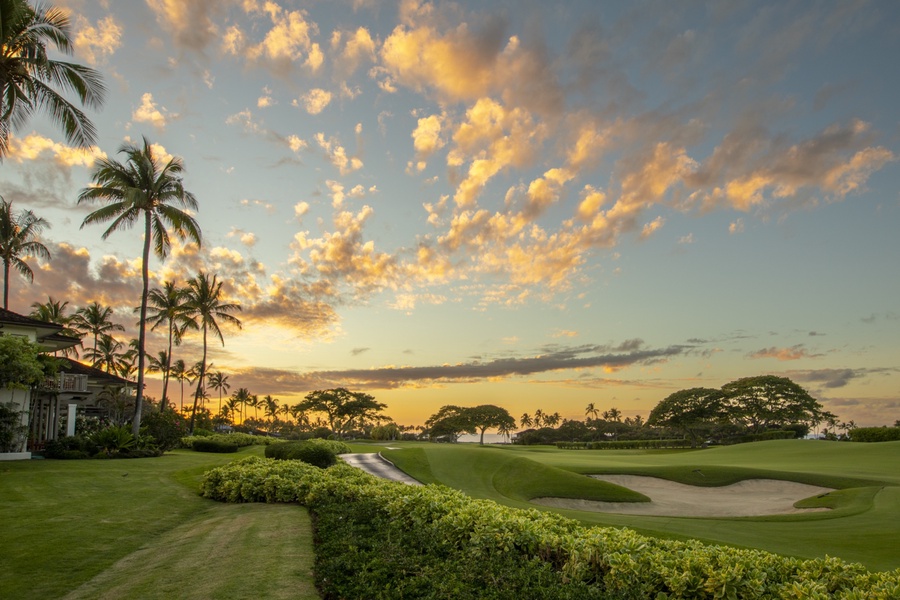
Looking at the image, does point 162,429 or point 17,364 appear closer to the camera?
point 17,364

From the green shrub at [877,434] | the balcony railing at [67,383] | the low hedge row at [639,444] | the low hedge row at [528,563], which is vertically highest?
the balcony railing at [67,383]

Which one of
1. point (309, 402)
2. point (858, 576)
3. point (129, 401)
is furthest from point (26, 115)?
point (309, 402)

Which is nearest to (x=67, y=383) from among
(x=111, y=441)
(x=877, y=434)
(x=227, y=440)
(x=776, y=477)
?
(x=111, y=441)

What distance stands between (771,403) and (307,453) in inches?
2870

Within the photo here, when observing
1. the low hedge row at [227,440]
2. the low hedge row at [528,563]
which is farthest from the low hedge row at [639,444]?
the low hedge row at [528,563]

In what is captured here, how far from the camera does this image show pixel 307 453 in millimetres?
24719

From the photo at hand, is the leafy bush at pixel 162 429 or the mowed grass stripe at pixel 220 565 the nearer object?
the mowed grass stripe at pixel 220 565

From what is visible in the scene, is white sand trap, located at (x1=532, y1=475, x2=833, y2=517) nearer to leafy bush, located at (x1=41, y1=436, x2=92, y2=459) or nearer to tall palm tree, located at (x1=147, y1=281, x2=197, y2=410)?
leafy bush, located at (x1=41, y1=436, x2=92, y2=459)

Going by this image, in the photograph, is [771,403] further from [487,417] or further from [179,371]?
[179,371]

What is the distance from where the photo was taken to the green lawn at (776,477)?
15008 mm

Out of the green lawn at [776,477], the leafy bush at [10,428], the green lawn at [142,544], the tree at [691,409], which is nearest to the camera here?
the green lawn at [142,544]

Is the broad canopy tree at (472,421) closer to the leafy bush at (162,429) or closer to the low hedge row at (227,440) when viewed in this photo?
the low hedge row at (227,440)

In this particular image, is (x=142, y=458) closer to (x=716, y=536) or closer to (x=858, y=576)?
(x=716, y=536)

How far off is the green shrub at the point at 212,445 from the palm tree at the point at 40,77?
93.9 feet
